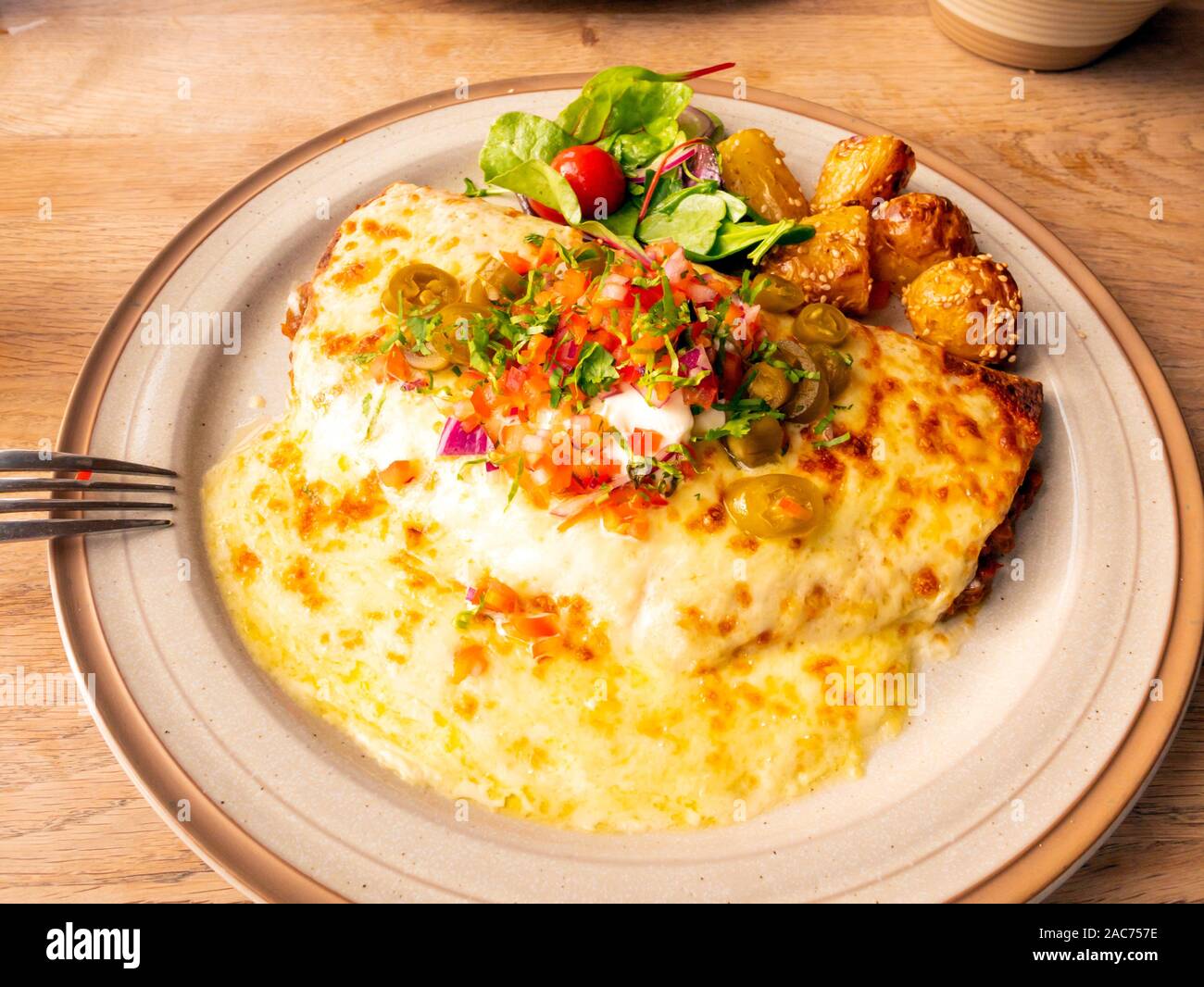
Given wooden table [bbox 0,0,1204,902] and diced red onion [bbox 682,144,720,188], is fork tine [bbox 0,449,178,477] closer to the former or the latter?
wooden table [bbox 0,0,1204,902]

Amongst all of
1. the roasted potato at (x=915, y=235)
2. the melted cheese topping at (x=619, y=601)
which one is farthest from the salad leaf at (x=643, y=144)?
the melted cheese topping at (x=619, y=601)

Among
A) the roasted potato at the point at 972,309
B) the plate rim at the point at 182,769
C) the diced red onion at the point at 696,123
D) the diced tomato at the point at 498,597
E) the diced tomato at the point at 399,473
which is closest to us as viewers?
the plate rim at the point at 182,769

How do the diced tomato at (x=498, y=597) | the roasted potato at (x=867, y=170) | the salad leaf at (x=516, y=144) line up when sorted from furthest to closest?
1. the salad leaf at (x=516, y=144)
2. the roasted potato at (x=867, y=170)
3. the diced tomato at (x=498, y=597)

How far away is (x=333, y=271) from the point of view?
3180mm

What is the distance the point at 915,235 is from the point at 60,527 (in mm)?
2970

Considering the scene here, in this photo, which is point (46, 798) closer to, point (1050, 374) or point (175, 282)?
point (175, 282)

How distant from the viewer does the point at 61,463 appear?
111 inches

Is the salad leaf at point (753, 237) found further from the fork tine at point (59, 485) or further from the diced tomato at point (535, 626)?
the fork tine at point (59, 485)

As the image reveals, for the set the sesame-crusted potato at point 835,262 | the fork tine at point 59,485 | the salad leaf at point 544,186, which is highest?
the salad leaf at point 544,186

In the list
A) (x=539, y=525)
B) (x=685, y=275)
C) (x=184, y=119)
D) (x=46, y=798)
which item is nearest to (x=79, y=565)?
(x=46, y=798)

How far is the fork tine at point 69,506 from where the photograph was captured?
108 inches

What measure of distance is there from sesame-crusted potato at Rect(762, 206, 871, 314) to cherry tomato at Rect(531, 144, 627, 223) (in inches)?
28.4

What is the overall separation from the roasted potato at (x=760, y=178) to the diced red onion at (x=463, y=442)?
5.14 feet

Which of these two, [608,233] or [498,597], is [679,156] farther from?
[498,597]
